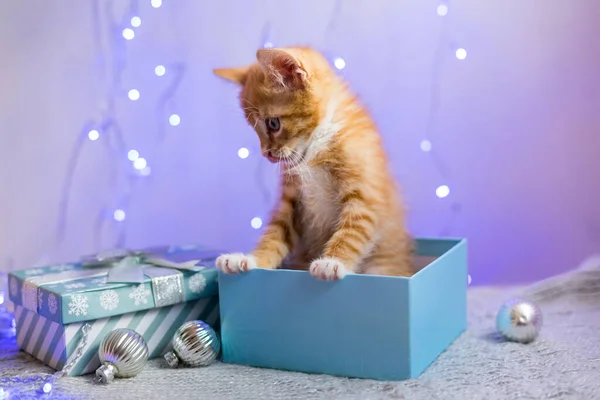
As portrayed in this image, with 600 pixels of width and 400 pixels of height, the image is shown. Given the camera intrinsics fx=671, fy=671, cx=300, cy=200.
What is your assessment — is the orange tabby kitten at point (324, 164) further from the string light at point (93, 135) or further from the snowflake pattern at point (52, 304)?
the string light at point (93, 135)

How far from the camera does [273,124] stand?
1.37m

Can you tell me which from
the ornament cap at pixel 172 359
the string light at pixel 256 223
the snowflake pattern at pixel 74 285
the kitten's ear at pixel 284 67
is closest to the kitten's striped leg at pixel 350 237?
the kitten's ear at pixel 284 67

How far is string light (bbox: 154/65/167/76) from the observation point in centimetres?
196

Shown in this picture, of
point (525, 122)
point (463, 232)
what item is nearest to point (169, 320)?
point (463, 232)

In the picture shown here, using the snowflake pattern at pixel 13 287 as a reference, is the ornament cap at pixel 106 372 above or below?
below

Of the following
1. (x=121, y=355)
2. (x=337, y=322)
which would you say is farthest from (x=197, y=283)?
(x=337, y=322)

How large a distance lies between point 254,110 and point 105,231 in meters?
0.85

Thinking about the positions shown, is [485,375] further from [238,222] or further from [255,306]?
[238,222]

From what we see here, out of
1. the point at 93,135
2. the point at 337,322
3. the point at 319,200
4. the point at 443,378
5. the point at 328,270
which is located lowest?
the point at 443,378

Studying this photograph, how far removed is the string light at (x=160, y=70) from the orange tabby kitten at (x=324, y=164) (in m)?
0.59

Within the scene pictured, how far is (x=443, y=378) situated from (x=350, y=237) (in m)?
0.32

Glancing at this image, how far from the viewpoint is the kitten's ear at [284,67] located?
1302 millimetres

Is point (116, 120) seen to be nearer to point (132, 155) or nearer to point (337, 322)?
point (132, 155)

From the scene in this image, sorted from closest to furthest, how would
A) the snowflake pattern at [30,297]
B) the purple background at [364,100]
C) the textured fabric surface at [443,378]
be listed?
the textured fabric surface at [443,378] < the snowflake pattern at [30,297] < the purple background at [364,100]
